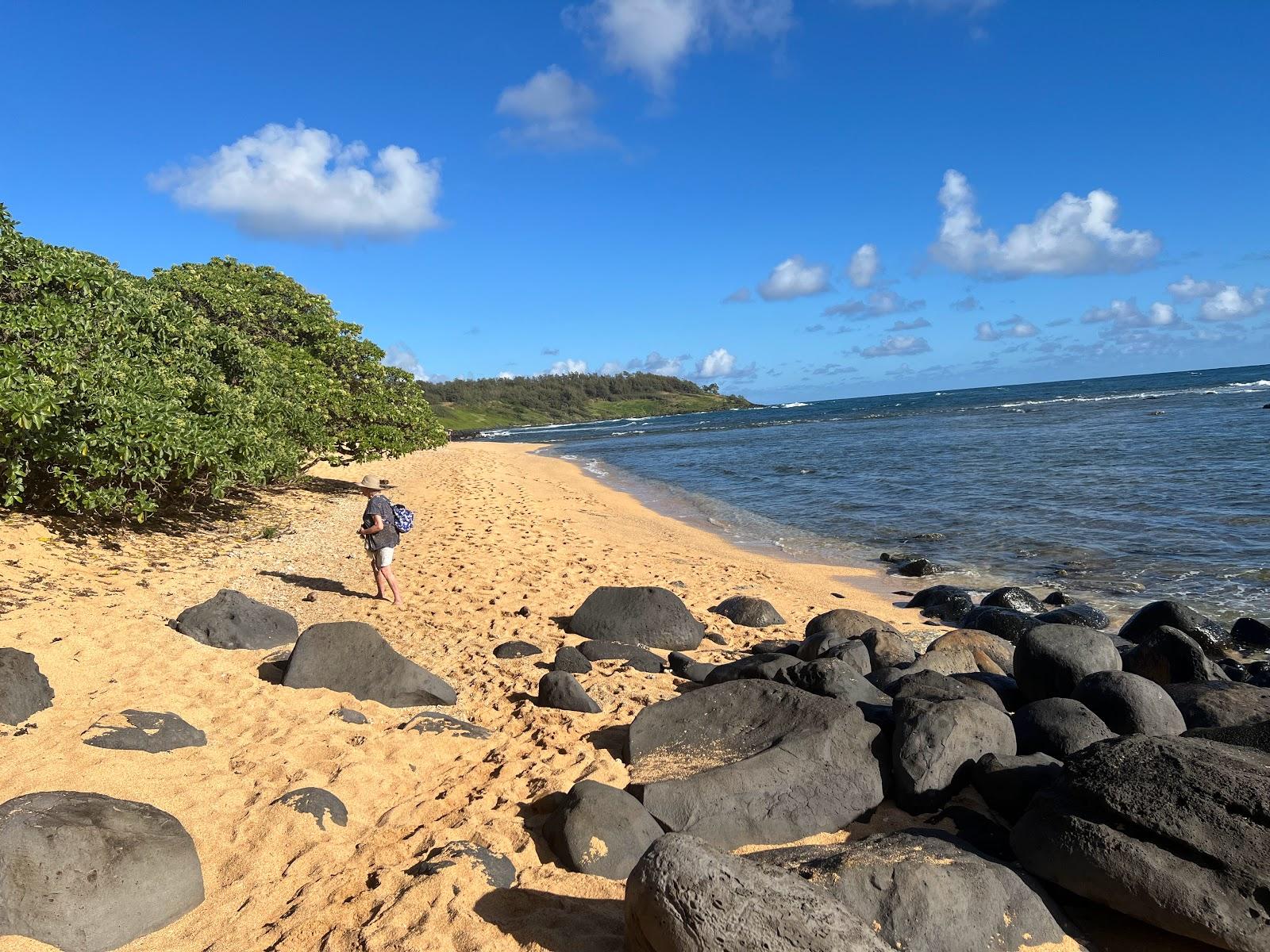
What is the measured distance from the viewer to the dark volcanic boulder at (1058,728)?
5.71 meters

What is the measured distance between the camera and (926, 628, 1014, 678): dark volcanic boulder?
8539 millimetres

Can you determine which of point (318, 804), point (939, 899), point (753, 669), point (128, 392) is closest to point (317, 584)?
point (128, 392)

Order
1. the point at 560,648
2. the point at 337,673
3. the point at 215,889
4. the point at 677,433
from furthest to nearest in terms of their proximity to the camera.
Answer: the point at 677,433 → the point at 560,648 → the point at 337,673 → the point at 215,889

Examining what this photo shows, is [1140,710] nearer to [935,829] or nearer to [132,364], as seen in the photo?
[935,829]

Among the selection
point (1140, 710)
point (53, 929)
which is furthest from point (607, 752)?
point (1140, 710)

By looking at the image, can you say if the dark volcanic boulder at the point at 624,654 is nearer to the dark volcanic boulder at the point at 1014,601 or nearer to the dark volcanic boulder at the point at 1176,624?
the dark volcanic boulder at the point at 1014,601

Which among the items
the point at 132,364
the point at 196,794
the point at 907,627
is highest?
the point at 132,364

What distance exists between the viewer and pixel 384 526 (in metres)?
10.2

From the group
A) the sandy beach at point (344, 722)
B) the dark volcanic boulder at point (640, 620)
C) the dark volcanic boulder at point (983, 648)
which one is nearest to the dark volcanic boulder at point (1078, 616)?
the dark volcanic boulder at point (983, 648)

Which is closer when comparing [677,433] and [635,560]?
[635,560]

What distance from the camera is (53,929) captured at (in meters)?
3.82

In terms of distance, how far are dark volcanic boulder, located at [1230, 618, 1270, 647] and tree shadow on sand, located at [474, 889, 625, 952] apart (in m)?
9.01

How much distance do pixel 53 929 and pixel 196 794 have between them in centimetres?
148

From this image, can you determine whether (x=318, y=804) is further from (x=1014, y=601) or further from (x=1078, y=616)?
(x=1014, y=601)
